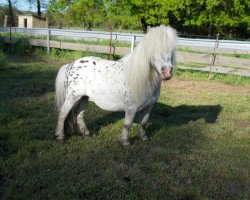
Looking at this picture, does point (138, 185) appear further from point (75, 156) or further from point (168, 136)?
point (168, 136)

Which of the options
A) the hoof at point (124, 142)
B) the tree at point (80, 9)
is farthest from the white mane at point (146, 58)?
the tree at point (80, 9)

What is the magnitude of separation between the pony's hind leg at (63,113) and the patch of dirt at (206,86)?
196 inches

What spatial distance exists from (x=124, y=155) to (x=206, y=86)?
617cm

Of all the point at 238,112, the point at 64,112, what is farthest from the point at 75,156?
the point at 238,112

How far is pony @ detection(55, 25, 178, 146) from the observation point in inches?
159

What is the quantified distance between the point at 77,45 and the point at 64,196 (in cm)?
1124

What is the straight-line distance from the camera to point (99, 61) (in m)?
4.78

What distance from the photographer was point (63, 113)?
479cm

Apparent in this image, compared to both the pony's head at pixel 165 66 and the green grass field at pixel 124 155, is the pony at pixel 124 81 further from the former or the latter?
the green grass field at pixel 124 155

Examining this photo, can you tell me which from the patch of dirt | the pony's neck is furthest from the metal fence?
the pony's neck

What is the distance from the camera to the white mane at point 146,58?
4.02 m

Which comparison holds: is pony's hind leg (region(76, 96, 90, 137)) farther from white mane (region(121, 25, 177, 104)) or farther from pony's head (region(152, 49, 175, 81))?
pony's head (region(152, 49, 175, 81))

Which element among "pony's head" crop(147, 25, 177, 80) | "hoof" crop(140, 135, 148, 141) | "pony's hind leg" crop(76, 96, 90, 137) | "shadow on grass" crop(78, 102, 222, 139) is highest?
→ "pony's head" crop(147, 25, 177, 80)

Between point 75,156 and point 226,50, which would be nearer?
point 75,156
